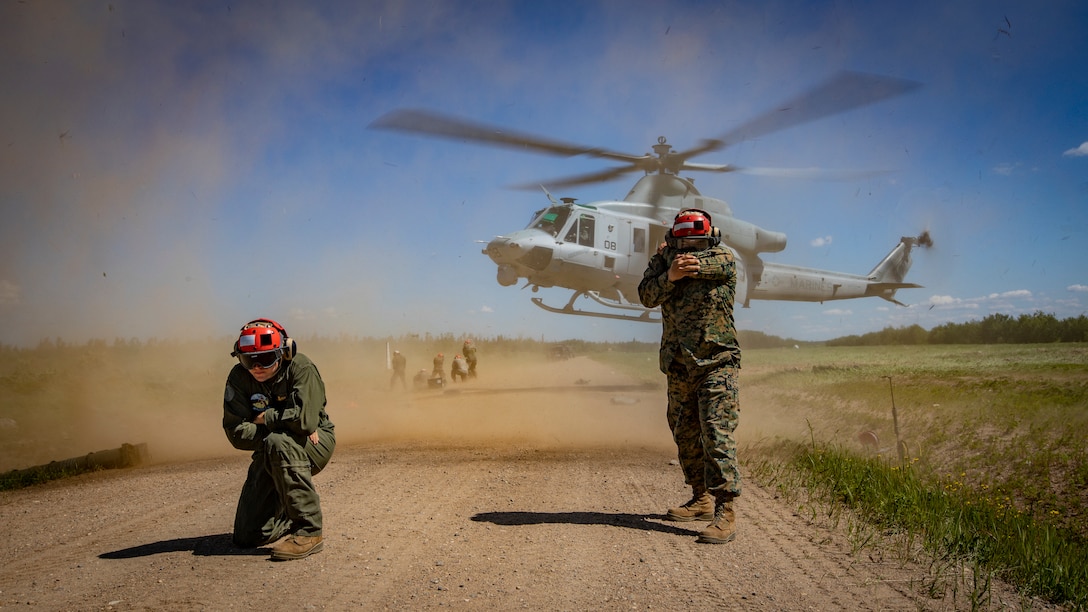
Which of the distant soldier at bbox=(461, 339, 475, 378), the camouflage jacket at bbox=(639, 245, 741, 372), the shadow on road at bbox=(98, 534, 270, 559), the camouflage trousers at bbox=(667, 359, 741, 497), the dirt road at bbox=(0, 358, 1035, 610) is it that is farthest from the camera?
the distant soldier at bbox=(461, 339, 475, 378)

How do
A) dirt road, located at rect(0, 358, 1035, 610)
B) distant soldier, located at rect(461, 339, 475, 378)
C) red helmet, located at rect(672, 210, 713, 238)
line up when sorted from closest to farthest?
dirt road, located at rect(0, 358, 1035, 610), red helmet, located at rect(672, 210, 713, 238), distant soldier, located at rect(461, 339, 475, 378)

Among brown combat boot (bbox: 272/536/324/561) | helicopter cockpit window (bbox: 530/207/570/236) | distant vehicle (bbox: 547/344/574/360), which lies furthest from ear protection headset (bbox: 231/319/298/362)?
distant vehicle (bbox: 547/344/574/360)

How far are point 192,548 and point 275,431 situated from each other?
3.56 ft

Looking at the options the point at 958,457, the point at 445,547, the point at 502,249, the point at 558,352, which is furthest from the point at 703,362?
the point at 558,352

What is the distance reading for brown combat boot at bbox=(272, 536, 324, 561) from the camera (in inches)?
161

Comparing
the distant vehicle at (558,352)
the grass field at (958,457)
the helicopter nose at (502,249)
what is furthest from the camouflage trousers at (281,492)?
the distant vehicle at (558,352)

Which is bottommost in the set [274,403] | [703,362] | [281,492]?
[281,492]

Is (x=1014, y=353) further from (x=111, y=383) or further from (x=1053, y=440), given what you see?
(x=111, y=383)

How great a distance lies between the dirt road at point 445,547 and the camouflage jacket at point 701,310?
1.27 metres

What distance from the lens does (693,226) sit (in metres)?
4.86

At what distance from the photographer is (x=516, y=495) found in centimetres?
600

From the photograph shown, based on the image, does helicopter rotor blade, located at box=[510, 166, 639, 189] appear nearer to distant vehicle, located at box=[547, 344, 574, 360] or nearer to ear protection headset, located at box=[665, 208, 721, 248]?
ear protection headset, located at box=[665, 208, 721, 248]

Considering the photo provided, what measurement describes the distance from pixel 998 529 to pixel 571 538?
125 inches

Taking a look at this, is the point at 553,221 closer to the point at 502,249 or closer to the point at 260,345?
the point at 502,249
